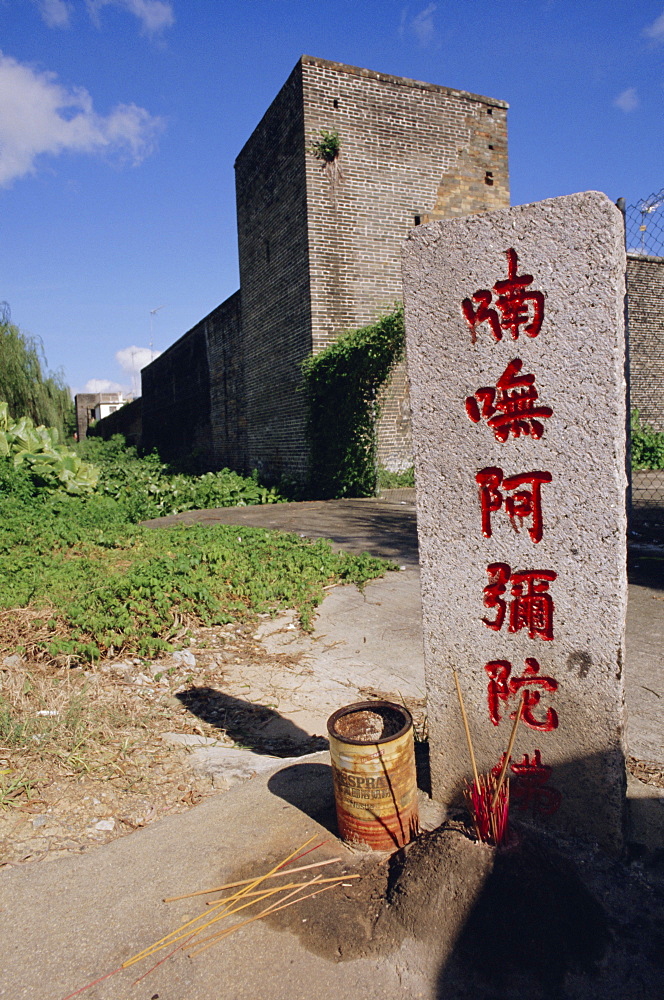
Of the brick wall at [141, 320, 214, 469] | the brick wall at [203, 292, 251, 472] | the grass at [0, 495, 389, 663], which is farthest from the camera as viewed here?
the brick wall at [141, 320, 214, 469]

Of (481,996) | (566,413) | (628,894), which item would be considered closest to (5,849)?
(481,996)

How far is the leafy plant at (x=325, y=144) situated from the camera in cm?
1166

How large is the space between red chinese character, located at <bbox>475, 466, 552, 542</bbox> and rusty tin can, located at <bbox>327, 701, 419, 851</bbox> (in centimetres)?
82

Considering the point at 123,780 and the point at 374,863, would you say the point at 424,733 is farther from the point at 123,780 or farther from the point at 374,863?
the point at 123,780

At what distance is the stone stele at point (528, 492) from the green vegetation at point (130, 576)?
8.53ft

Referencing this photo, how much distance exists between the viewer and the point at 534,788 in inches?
92.8


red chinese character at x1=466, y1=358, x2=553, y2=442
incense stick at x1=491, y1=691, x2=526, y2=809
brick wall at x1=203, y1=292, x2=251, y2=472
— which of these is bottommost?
incense stick at x1=491, y1=691, x2=526, y2=809

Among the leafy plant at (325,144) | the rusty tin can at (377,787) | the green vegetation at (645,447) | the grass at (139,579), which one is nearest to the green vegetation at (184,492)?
the grass at (139,579)

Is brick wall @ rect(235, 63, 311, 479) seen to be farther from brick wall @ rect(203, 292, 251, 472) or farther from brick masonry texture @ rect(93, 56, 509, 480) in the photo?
brick wall @ rect(203, 292, 251, 472)

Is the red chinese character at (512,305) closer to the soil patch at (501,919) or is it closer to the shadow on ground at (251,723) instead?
the soil patch at (501,919)

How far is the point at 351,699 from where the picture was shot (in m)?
3.84

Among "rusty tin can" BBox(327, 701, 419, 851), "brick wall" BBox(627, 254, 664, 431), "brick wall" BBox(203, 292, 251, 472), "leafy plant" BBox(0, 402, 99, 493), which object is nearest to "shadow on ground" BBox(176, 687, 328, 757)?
"rusty tin can" BBox(327, 701, 419, 851)

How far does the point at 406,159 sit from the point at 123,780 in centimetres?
1250

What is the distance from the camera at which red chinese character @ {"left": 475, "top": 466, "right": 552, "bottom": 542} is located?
224 cm
